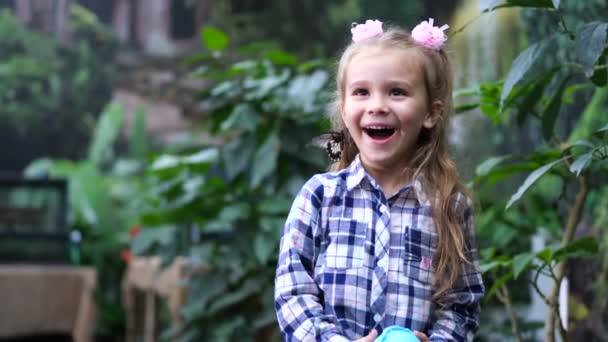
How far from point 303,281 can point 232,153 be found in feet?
6.79

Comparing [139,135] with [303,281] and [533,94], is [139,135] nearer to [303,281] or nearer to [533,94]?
[533,94]

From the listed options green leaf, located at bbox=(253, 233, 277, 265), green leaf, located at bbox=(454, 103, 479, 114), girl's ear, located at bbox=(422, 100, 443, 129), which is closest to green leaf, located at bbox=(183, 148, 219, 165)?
green leaf, located at bbox=(253, 233, 277, 265)

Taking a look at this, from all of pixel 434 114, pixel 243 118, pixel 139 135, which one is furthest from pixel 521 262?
pixel 139 135

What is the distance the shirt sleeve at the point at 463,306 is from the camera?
1808 millimetres

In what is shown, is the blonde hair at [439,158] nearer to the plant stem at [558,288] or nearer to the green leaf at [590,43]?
the green leaf at [590,43]

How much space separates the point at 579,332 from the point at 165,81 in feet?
19.2

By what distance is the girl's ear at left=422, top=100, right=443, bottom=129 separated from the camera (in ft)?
6.29

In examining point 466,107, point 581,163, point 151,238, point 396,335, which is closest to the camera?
point 396,335

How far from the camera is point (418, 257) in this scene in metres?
1.82

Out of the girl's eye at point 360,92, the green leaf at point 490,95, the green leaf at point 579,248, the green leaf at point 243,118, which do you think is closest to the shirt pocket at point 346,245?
the girl's eye at point 360,92

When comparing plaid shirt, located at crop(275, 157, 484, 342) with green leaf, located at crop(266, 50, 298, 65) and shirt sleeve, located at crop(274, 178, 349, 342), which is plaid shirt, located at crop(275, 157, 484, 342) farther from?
green leaf, located at crop(266, 50, 298, 65)

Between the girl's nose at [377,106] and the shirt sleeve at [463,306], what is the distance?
27 cm

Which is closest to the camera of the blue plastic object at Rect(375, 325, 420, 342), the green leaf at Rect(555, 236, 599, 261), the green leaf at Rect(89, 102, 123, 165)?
the blue plastic object at Rect(375, 325, 420, 342)

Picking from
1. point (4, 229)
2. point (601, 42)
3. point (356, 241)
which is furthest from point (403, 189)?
point (4, 229)
